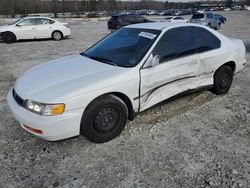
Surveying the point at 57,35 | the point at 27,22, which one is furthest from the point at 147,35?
the point at 57,35

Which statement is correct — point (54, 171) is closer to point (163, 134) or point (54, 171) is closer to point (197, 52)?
point (163, 134)

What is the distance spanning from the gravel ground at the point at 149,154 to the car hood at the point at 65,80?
0.78 m

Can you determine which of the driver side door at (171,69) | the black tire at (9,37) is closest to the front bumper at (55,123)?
the driver side door at (171,69)

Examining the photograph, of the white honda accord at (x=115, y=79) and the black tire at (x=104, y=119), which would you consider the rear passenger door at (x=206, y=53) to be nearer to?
the white honda accord at (x=115, y=79)

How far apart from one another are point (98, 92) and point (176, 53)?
5.00 feet

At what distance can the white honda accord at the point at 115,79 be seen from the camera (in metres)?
2.88

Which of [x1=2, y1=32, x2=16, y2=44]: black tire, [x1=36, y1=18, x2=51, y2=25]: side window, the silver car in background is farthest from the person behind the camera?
the silver car in background

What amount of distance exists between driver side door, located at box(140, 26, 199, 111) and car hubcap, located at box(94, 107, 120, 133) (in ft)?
1.54

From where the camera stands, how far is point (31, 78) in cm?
344

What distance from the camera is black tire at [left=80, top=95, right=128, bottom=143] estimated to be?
303cm

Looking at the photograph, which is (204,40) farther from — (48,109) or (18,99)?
(18,99)

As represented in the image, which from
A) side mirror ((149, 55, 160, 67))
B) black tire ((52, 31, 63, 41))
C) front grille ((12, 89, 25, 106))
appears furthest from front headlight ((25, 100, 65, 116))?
black tire ((52, 31, 63, 41))

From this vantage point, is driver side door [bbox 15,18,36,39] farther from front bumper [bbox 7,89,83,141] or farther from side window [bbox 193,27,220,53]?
front bumper [bbox 7,89,83,141]

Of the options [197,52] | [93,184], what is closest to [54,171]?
[93,184]
